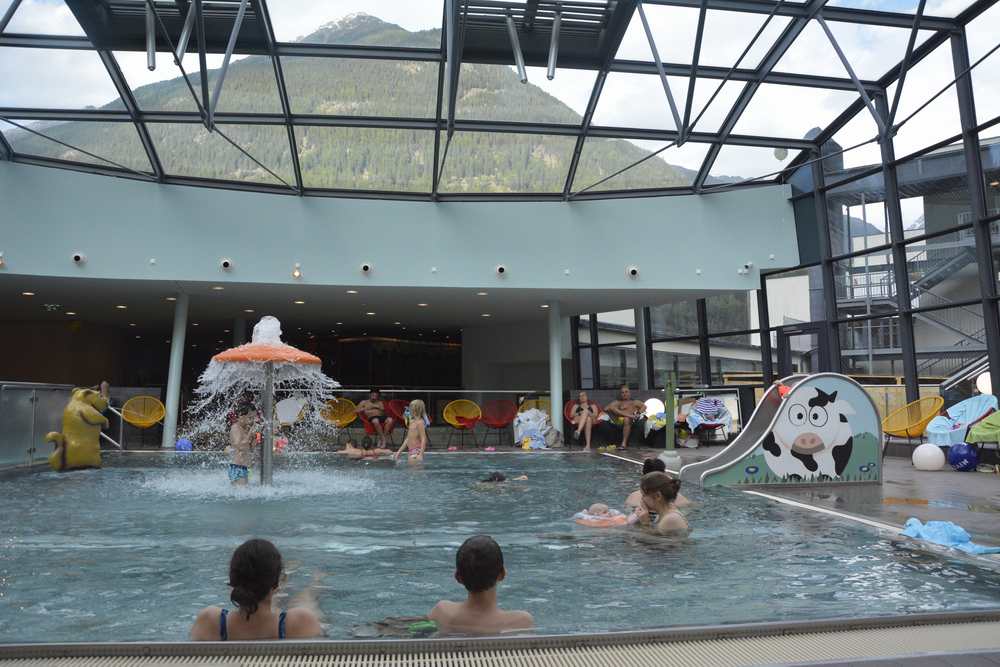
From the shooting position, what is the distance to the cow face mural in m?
9.57

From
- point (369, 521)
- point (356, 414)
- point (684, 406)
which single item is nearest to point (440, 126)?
point (356, 414)

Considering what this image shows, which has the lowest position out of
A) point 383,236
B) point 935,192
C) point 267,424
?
point 267,424

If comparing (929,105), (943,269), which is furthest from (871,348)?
(929,105)

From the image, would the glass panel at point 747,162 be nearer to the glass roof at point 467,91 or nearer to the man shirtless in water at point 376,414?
the glass roof at point 467,91

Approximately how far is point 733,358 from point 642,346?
10.4ft

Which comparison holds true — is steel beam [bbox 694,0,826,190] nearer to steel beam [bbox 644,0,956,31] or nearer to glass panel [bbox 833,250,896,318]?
steel beam [bbox 644,0,956,31]

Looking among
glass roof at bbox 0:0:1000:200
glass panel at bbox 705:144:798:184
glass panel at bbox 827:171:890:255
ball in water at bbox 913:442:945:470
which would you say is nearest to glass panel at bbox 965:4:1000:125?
glass roof at bbox 0:0:1000:200

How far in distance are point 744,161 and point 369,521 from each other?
41.8ft

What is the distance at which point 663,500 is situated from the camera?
20.7ft

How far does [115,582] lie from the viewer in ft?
15.7

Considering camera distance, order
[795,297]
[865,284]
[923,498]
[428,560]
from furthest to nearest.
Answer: [795,297] → [865,284] → [923,498] → [428,560]

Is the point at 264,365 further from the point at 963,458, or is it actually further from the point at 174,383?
the point at 963,458

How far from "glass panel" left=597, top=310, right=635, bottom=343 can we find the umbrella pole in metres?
14.0

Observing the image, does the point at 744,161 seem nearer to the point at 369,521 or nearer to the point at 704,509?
the point at 704,509
